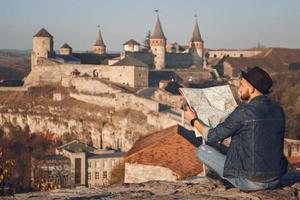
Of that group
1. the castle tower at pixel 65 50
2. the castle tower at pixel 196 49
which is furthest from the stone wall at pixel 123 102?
the castle tower at pixel 196 49

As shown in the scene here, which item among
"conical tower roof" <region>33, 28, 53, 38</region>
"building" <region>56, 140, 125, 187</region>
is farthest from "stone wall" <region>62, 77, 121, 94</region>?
"building" <region>56, 140, 125, 187</region>

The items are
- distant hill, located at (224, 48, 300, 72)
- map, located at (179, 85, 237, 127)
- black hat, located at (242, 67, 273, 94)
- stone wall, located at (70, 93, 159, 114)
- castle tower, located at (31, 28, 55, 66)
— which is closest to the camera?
black hat, located at (242, 67, 273, 94)

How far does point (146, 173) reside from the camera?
13758mm

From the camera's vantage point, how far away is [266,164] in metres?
4.53

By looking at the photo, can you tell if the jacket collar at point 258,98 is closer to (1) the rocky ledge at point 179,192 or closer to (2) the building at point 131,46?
(1) the rocky ledge at point 179,192

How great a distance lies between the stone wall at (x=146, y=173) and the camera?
13254mm

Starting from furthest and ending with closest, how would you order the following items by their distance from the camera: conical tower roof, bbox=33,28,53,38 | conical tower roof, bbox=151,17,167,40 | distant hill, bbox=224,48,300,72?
distant hill, bbox=224,48,300,72 < conical tower roof, bbox=151,17,167,40 < conical tower roof, bbox=33,28,53,38

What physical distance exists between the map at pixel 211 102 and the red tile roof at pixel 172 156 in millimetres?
5716

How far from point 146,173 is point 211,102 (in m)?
7.08

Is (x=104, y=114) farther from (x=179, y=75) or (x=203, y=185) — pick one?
(x=203, y=185)

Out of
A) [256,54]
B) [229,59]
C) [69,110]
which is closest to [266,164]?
[69,110]

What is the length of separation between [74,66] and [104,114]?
9.42 metres

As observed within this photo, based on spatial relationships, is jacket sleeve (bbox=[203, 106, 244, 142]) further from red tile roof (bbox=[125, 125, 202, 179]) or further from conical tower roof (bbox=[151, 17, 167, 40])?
conical tower roof (bbox=[151, 17, 167, 40])

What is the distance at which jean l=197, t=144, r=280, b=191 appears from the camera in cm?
465
